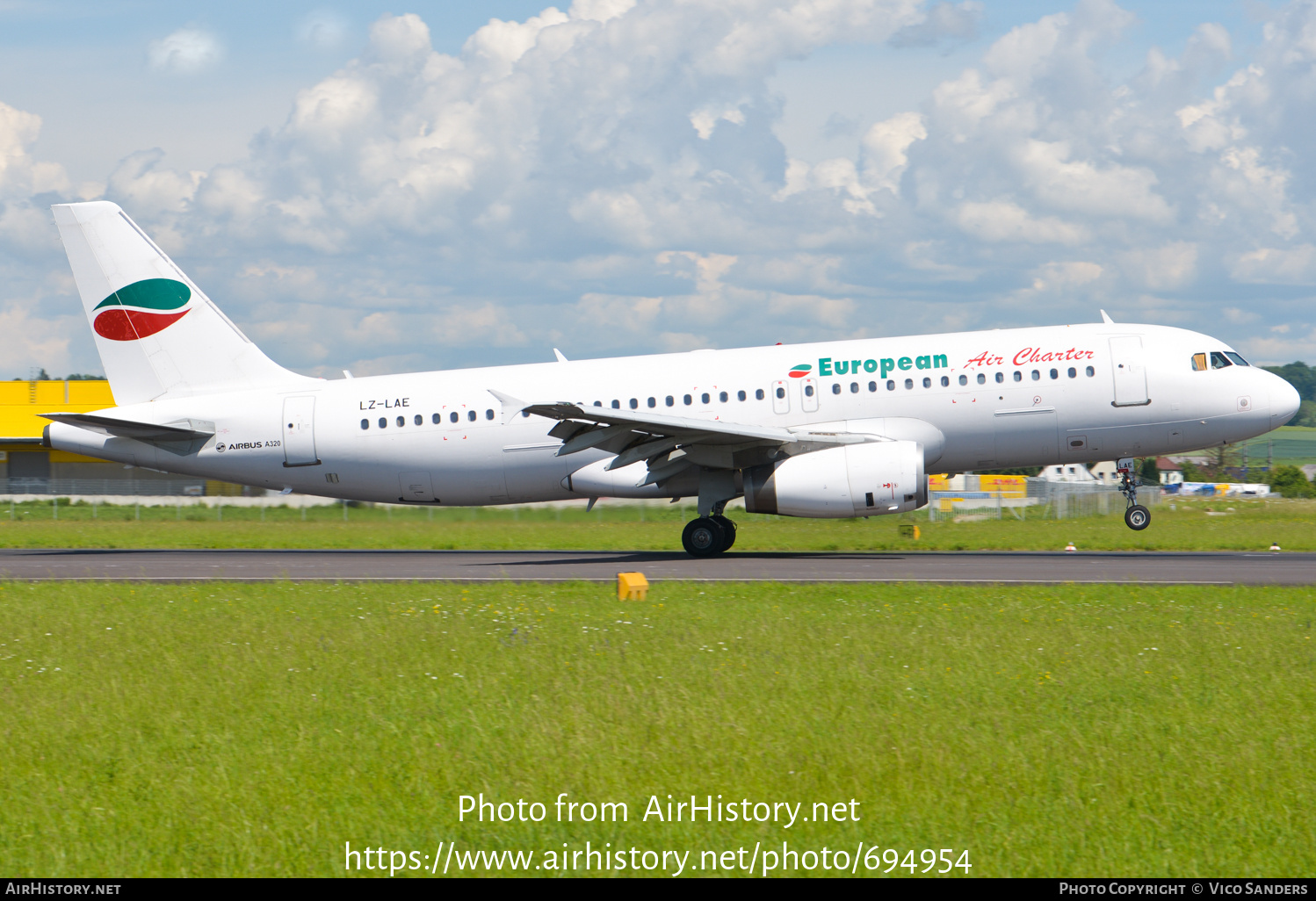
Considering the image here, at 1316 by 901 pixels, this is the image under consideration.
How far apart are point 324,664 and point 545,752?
13.1 ft

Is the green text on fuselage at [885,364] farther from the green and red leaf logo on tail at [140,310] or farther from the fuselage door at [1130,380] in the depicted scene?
the green and red leaf logo on tail at [140,310]

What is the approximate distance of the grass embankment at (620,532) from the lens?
29125 mm

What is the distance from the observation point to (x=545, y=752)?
7949mm

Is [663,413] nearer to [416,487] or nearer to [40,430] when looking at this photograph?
[416,487]

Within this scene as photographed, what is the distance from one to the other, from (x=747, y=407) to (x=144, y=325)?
1454 centimetres

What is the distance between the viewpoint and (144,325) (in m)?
27.4

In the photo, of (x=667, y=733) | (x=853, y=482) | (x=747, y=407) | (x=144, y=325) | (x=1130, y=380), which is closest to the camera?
(x=667, y=733)

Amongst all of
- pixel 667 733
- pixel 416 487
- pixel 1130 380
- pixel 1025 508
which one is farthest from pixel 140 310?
pixel 1025 508

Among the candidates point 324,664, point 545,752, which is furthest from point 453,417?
point 545,752

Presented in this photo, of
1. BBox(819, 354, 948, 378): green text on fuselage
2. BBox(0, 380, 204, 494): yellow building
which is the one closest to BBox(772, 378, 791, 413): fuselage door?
BBox(819, 354, 948, 378): green text on fuselage

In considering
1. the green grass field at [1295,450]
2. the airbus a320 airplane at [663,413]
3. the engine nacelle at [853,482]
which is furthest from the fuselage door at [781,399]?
the green grass field at [1295,450]

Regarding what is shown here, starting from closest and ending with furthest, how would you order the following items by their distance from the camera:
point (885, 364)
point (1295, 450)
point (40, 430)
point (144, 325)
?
1. point (885, 364)
2. point (144, 325)
3. point (40, 430)
4. point (1295, 450)

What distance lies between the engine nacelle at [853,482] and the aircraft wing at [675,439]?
2.31ft

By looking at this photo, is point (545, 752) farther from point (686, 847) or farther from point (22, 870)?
point (22, 870)
